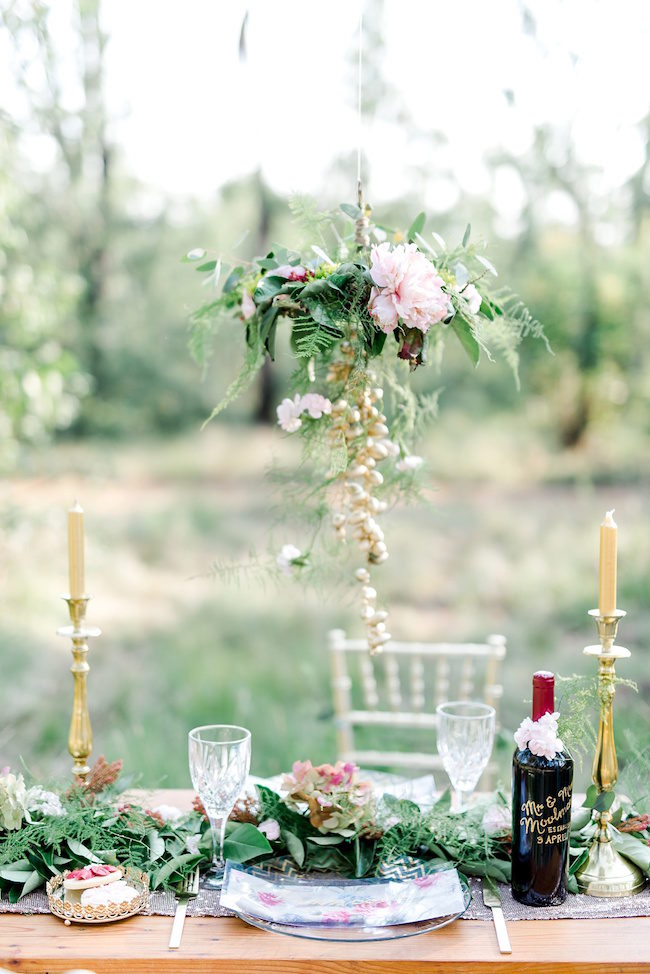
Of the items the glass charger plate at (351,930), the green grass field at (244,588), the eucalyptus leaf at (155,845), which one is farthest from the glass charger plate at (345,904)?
the green grass field at (244,588)

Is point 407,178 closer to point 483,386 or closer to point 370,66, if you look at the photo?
point 370,66

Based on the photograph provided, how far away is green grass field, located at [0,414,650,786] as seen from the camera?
14.5 ft

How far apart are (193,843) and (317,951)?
313 mm

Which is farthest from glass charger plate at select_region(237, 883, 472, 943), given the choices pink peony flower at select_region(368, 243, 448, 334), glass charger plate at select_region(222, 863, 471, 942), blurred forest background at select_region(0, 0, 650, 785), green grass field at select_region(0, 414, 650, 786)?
blurred forest background at select_region(0, 0, 650, 785)

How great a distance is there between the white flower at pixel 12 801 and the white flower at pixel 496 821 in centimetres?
70

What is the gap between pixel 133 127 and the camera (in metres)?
5.76

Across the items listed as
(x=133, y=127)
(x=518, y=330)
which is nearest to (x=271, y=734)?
(x=518, y=330)

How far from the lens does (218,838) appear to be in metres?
1.35

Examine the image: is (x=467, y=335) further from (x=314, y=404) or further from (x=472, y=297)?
(x=314, y=404)

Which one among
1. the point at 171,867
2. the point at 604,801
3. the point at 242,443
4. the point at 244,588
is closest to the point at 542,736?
the point at 604,801

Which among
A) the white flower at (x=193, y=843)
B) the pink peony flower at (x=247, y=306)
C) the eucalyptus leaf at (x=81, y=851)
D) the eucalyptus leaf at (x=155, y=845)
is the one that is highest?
the pink peony flower at (x=247, y=306)

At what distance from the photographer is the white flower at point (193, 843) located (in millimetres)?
1366

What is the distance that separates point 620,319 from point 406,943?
510 centimetres

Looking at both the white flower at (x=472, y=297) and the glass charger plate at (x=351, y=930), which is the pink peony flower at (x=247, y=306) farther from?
the glass charger plate at (x=351, y=930)
